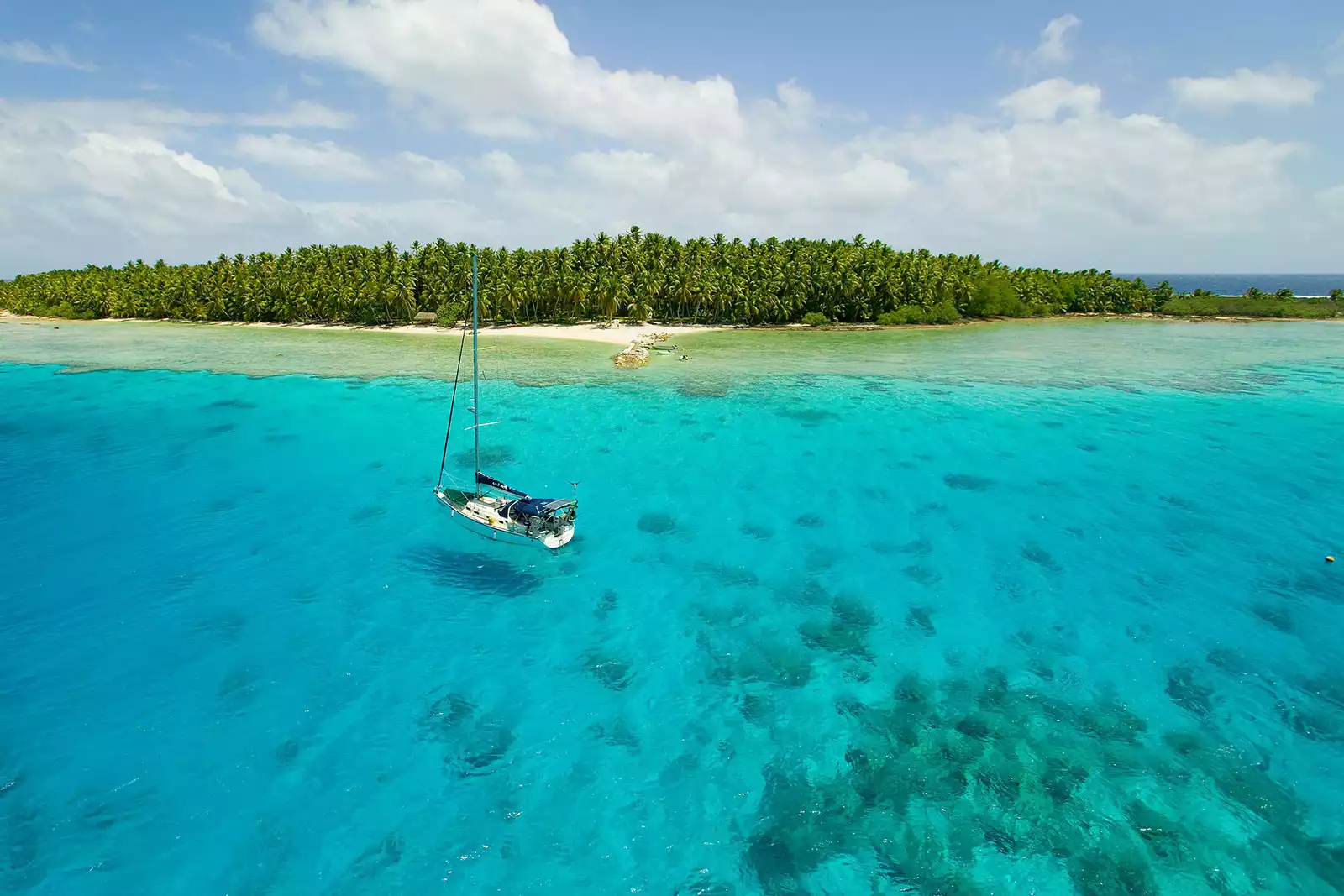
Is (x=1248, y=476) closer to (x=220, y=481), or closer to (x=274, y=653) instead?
(x=274, y=653)

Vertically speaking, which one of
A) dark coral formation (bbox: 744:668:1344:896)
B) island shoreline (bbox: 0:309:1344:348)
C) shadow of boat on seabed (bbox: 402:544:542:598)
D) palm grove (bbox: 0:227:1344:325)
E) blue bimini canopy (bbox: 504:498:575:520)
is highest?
palm grove (bbox: 0:227:1344:325)

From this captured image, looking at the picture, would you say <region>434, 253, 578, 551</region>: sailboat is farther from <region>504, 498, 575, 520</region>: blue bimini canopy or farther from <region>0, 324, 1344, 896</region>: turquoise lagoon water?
<region>0, 324, 1344, 896</region>: turquoise lagoon water

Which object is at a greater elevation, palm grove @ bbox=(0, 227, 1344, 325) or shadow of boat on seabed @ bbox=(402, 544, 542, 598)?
palm grove @ bbox=(0, 227, 1344, 325)

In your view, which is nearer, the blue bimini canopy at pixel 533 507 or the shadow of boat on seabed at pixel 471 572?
the shadow of boat on seabed at pixel 471 572

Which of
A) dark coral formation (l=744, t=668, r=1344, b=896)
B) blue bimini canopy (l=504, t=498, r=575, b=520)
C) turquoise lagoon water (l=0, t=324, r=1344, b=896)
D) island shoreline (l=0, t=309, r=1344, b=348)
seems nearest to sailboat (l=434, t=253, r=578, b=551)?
blue bimini canopy (l=504, t=498, r=575, b=520)

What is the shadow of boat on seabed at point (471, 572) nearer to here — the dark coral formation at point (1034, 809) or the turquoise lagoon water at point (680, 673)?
the turquoise lagoon water at point (680, 673)

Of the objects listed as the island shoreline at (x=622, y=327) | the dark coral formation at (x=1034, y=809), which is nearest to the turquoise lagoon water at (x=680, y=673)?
the dark coral formation at (x=1034, y=809)

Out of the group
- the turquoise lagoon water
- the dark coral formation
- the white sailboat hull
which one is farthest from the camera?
the white sailboat hull

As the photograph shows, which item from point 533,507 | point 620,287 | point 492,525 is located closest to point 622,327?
point 620,287
